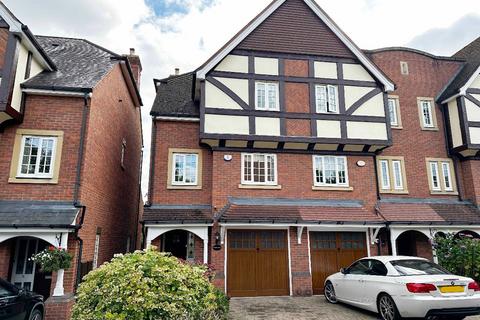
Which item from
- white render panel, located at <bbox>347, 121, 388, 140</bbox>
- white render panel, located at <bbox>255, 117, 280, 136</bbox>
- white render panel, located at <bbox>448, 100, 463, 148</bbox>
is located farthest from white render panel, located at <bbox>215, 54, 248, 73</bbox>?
white render panel, located at <bbox>448, 100, 463, 148</bbox>

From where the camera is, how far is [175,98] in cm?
1481

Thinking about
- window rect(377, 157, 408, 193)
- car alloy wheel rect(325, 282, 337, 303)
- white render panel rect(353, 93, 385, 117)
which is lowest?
car alloy wheel rect(325, 282, 337, 303)

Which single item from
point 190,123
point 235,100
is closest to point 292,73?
point 235,100

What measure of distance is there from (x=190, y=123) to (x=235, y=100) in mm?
2152

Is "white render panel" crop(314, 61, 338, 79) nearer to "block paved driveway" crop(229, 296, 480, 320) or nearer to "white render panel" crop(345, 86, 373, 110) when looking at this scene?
"white render panel" crop(345, 86, 373, 110)

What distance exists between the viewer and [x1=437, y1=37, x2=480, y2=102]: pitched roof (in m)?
14.9

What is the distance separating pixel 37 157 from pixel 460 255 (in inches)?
569

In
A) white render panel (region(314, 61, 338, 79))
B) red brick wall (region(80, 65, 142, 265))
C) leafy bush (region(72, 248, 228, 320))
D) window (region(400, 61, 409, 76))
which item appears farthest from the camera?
window (region(400, 61, 409, 76))

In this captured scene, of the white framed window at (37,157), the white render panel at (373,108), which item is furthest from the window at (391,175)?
the white framed window at (37,157)

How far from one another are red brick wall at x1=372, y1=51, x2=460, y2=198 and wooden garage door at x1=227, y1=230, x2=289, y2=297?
6.57m

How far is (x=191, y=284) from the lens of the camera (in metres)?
5.12

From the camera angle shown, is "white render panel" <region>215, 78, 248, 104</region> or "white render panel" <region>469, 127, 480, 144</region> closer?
"white render panel" <region>215, 78, 248, 104</region>

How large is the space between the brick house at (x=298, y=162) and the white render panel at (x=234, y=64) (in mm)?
44

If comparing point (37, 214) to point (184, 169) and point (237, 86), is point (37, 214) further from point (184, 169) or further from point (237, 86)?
point (237, 86)
